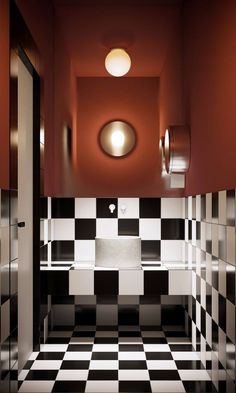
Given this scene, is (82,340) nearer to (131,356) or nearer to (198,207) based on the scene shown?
(131,356)

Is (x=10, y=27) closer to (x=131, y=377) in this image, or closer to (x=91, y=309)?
(x=131, y=377)

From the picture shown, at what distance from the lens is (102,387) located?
257cm

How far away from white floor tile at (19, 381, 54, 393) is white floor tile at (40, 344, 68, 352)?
0.56 meters

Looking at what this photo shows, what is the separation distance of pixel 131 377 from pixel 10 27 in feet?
6.20

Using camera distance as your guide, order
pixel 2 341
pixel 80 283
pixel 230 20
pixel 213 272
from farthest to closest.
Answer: pixel 80 283
pixel 213 272
pixel 230 20
pixel 2 341

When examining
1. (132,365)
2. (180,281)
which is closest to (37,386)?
(132,365)

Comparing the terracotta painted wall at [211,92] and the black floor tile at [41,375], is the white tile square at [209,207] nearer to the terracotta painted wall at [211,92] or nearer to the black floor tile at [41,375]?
the terracotta painted wall at [211,92]

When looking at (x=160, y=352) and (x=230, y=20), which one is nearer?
(x=230, y=20)

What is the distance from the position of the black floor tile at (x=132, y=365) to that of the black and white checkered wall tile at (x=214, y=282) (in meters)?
0.35

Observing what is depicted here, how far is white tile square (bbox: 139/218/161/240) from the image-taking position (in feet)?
12.5

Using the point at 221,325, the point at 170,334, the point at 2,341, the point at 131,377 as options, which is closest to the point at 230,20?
the point at 221,325

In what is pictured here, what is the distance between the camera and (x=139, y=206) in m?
3.81

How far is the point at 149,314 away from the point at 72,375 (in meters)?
1.16

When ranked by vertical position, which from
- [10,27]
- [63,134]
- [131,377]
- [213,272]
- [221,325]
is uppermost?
[10,27]
